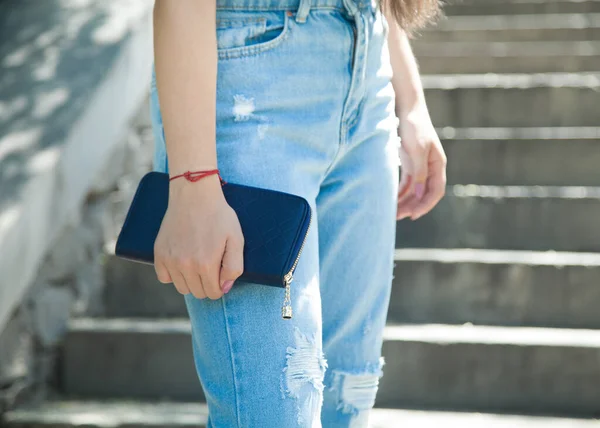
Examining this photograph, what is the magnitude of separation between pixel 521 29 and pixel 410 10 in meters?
3.41

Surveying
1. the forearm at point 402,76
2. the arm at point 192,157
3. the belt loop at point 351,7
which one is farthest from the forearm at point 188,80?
the forearm at point 402,76

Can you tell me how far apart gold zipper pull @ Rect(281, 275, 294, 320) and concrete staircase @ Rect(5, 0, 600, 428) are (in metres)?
1.38

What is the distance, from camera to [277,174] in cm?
115

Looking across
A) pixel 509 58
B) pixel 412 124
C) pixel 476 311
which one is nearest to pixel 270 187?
pixel 412 124

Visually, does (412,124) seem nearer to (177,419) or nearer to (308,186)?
(308,186)

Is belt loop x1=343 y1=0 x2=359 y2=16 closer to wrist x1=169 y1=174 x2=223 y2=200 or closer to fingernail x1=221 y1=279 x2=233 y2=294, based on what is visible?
wrist x1=169 y1=174 x2=223 y2=200

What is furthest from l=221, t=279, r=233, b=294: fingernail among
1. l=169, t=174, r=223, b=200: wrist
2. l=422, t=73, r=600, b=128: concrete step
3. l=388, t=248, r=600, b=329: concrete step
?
l=422, t=73, r=600, b=128: concrete step

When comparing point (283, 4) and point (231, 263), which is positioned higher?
point (283, 4)

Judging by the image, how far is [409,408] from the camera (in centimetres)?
255

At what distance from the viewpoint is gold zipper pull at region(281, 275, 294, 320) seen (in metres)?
1.10

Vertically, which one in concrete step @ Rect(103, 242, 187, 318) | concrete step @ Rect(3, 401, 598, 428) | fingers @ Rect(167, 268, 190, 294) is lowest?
concrete step @ Rect(3, 401, 598, 428)

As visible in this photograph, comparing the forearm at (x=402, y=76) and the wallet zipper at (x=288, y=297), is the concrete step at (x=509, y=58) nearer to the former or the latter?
the forearm at (x=402, y=76)

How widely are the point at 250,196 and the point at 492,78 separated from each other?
293 cm

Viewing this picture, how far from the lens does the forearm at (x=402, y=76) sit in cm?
152
